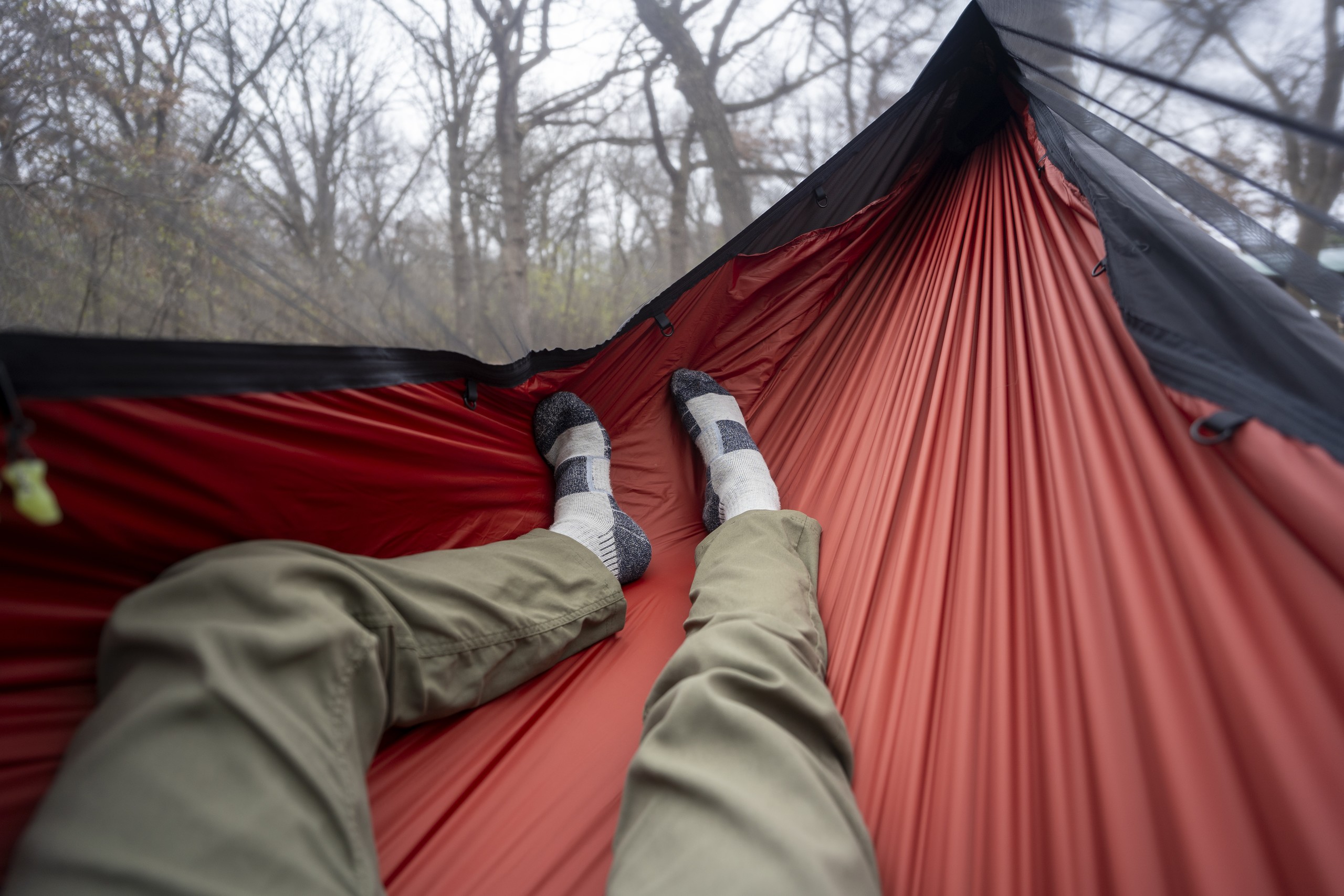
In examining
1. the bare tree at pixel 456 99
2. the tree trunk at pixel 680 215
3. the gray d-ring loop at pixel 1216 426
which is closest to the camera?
the gray d-ring loop at pixel 1216 426

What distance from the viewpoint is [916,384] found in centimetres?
93

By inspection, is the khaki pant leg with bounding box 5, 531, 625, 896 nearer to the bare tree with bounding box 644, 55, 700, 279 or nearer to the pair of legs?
the pair of legs

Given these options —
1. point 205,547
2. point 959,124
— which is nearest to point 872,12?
point 959,124

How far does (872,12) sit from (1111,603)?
1.01 meters

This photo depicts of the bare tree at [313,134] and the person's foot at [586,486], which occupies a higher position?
the bare tree at [313,134]

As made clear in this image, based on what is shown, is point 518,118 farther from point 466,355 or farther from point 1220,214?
point 1220,214

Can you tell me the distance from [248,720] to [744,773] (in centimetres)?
36

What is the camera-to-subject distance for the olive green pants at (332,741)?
380mm

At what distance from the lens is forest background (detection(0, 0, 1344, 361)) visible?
1.65 feet

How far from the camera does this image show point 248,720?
0.42 metres

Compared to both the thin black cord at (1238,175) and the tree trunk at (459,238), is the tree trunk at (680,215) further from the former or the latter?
the thin black cord at (1238,175)

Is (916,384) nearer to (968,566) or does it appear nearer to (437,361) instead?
(968,566)

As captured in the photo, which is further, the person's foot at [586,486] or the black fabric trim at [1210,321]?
the person's foot at [586,486]

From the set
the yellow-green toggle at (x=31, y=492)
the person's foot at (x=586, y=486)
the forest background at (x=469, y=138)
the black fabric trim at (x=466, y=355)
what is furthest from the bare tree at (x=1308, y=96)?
the yellow-green toggle at (x=31, y=492)
